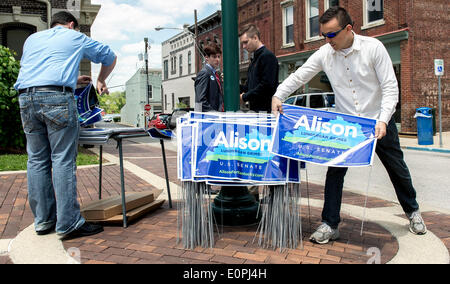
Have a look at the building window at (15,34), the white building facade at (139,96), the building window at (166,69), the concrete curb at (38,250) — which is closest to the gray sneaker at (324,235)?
the concrete curb at (38,250)

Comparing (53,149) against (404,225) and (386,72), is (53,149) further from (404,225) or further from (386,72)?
(404,225)

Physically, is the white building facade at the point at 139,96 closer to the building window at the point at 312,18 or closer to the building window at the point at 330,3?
the building window at the point at 312,18

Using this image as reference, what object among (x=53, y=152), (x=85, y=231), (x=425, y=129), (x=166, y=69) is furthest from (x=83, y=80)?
(x=166, y=69)

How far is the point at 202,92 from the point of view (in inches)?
192

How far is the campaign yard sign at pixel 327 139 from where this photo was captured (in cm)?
297

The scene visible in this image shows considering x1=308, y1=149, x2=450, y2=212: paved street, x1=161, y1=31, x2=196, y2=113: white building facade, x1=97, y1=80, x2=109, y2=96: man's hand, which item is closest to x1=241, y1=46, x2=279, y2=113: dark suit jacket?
x1=97, y1=80, x2=109, y2=96: man's hand

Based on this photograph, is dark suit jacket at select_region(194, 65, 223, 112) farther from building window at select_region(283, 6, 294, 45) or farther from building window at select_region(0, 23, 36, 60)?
building window at select_region(283, 6, 294, 45)

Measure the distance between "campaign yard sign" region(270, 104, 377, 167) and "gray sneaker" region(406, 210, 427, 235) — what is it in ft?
3.18

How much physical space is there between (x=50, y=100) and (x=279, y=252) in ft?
7.12

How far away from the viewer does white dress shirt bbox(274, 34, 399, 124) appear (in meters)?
3.21

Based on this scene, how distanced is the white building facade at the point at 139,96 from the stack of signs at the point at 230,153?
51.2 m

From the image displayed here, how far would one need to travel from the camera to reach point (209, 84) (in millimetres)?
4930

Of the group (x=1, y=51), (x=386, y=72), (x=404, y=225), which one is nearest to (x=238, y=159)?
(x=386, y=72)

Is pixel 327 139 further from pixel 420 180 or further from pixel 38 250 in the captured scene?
pixel 420 180
